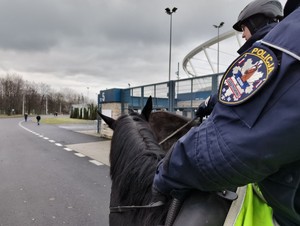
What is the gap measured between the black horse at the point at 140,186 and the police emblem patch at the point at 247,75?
0.47m

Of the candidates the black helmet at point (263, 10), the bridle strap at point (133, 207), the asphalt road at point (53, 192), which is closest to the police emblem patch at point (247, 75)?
the bridle strap at point (133, 207)

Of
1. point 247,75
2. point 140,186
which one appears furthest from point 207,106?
point 247,75

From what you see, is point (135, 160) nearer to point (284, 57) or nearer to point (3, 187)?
point (284, 57)

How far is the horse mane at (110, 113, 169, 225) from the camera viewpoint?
4.66 ft

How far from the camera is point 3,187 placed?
219 inches

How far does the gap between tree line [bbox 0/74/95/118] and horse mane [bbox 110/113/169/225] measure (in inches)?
2466

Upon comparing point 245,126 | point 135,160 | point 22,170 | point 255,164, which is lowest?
point 22,170

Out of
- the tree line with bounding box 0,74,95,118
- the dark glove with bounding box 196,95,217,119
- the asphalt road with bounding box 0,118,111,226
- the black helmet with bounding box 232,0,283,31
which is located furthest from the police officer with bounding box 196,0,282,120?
the tree line with bounding box 0,74,95,118

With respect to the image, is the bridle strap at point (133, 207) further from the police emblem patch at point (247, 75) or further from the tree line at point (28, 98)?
the tree line at point (28, 98)

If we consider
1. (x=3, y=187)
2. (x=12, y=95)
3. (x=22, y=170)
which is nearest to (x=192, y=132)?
(x=3, y=187)

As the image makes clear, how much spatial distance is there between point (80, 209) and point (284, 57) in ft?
14.2

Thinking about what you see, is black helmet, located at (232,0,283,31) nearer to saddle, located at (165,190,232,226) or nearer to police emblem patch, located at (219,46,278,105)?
police emblem patch, located at (219,46,278,105)

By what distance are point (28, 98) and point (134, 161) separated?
313 feet

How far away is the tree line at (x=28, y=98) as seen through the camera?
79750 millimetres
